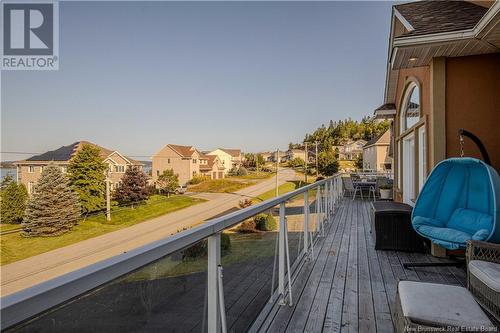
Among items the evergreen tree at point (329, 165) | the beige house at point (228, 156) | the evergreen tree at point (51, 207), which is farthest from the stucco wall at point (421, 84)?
the beige house at point (228, 156)

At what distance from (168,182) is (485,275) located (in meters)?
36.6

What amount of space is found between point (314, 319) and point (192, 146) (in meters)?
44.6

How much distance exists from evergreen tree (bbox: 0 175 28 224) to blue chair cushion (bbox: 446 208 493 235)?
26.0m

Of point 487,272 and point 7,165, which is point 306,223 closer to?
point 487,272

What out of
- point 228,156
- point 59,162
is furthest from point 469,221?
point 228,156

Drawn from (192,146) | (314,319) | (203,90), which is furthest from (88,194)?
(314,319)

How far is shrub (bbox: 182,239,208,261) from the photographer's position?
127 centimetres

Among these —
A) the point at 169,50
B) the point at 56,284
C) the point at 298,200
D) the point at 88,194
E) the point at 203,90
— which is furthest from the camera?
the point at 203,90

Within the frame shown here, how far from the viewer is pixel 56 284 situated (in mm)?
645

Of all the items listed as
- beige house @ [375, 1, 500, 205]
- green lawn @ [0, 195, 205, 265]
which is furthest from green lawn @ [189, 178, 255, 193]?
beige house @ [375, 1, 500, 205]

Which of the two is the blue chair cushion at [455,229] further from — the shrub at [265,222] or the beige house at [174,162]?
the beige house at [174,162]

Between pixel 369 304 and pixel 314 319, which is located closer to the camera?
pixel 314 319

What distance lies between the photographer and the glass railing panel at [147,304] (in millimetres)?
716

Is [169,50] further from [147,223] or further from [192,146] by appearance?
[192,146]
